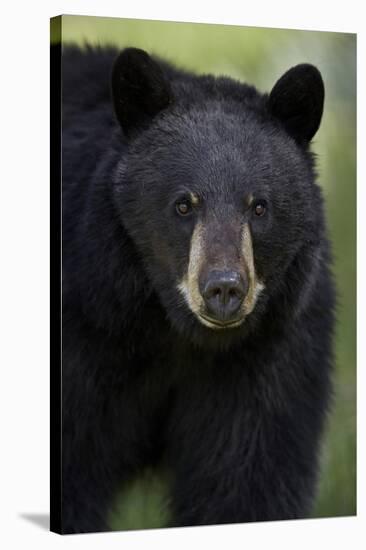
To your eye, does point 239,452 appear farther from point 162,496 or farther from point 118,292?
point 118,292

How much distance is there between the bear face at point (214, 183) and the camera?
7285 millimetres

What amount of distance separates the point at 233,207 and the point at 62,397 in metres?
1.79

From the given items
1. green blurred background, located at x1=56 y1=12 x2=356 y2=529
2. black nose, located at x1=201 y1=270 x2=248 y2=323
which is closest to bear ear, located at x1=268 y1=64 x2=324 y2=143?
green blurred background, located at x1=56 y1=12 x2=356 y2=529

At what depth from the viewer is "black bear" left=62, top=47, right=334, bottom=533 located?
292 inches

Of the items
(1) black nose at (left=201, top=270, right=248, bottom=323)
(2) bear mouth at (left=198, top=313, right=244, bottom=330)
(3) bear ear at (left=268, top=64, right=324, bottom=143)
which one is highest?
(3) bear ear at (left=268, top=64, right=324, bottom=143)

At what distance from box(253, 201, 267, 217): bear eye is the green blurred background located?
1.20m

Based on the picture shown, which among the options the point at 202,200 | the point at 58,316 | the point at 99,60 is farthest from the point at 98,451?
the point at 99,60

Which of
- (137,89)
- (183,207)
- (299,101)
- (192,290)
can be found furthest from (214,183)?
(299,101)

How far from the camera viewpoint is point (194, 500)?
8391 millimetres

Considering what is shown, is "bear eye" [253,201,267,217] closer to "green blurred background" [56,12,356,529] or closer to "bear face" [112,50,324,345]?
"bear face" [112,50,324,345]

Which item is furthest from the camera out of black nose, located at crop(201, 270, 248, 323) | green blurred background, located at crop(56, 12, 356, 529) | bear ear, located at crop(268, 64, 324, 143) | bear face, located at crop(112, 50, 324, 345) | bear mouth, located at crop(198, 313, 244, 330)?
green blurred background, located at crop(56, 12, 356, 529)

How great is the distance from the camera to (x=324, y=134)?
9164 mm

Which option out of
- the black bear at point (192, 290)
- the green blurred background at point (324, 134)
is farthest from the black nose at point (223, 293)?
the green blurred background at point (324, 134)

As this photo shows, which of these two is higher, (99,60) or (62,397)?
(99,60)
